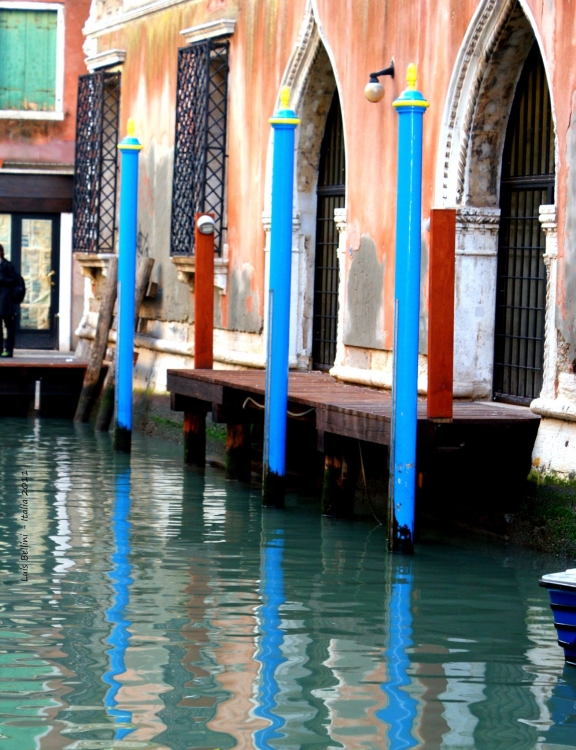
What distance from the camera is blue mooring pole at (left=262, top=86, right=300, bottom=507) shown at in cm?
980

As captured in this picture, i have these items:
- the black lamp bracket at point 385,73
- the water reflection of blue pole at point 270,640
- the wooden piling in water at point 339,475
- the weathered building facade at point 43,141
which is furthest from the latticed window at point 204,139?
the water reflection of blue pole at point 270,640

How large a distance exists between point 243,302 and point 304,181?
4.36 ft

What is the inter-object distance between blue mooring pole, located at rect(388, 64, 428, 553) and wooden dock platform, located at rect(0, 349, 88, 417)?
8.48m

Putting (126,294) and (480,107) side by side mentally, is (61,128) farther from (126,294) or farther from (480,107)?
(480,107)

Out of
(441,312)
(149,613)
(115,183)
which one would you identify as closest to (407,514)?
(441,312)

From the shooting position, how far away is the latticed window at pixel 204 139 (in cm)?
1393

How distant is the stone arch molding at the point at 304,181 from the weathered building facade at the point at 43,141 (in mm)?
6944

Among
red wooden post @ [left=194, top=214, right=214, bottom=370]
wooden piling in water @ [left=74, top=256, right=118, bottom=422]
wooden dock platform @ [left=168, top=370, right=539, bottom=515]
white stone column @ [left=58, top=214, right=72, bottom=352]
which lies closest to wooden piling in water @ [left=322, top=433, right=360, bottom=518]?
wooden dock platform @ [left=168, top=370, right=539, bottom=515]

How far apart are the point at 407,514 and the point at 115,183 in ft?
32.3

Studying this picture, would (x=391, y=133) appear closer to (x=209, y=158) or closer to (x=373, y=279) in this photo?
(x=373, y=279)

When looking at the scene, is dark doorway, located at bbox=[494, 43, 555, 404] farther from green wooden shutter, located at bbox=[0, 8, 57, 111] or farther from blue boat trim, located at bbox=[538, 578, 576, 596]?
green wooden shutter, located at bbox=[0, 8, 57, 111]

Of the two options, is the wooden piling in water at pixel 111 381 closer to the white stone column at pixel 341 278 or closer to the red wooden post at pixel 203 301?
the red wooden post at pixel 203 301

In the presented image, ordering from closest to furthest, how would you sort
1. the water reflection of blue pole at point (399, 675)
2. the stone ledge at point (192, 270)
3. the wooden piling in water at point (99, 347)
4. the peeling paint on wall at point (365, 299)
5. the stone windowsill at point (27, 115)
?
the water reflection of blue pole at point (399, 675) → the peeling paint on wall at point (365, 299) → the stone ledge at point (192, 270) → the wooden piling in water at point (99, 347) → the stone windowsill at point (27, 115)

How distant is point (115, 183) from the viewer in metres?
17.3
